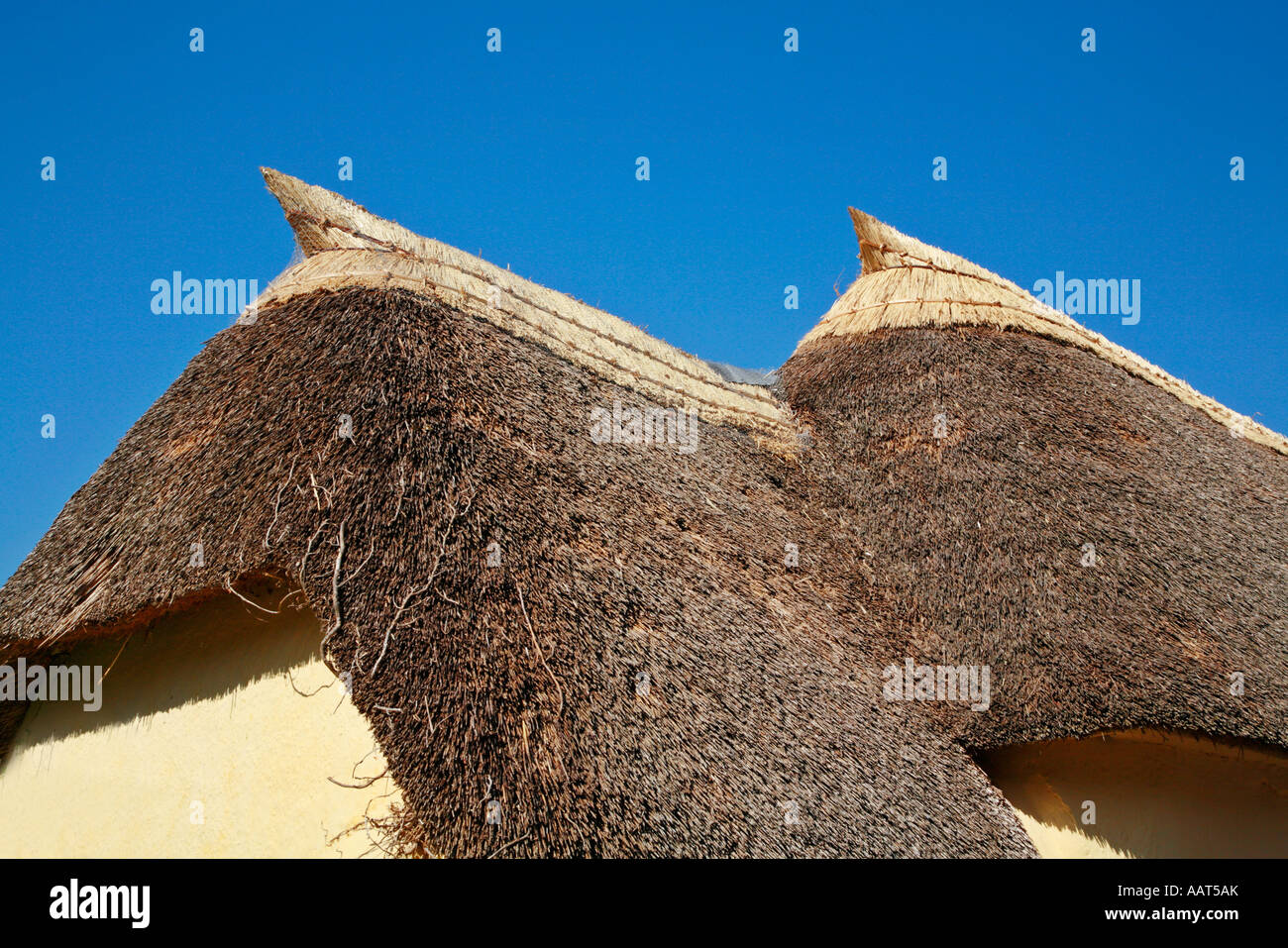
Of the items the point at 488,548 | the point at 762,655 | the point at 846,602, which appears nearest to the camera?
the point at 488,548

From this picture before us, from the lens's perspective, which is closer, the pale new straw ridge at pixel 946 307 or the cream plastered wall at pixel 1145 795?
the cream plastered wall at pixel 1145 795

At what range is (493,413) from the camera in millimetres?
6789

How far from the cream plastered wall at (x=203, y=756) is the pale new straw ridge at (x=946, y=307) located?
25.9ft

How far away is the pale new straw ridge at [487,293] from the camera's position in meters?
7.61

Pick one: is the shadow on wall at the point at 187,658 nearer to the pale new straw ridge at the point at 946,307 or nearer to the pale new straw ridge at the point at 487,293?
the pale new straw ridge at the point at 487,293

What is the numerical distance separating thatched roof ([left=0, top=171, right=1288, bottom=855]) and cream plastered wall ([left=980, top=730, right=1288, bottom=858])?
101 centimetres

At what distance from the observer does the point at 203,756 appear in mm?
6348

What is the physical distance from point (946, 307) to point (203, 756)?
901cm

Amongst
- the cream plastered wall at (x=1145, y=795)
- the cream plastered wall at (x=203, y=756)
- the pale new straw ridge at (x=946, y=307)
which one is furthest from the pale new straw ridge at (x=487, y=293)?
the cream plastered wall at (x=1145, y=795)

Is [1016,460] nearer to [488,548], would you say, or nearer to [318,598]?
[488,548]

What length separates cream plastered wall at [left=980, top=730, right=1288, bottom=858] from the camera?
8172mm
